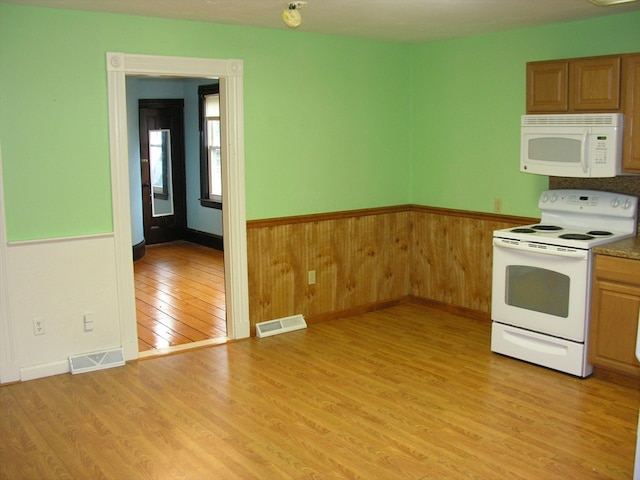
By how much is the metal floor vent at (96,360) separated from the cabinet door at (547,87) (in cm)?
334

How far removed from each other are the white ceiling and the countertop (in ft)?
4.87

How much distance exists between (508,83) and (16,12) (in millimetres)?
3540

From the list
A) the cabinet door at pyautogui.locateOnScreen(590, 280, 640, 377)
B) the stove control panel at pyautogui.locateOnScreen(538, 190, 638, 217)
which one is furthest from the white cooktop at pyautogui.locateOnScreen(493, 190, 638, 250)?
the cabinet door at pyautogui.locateOnScreen(590, 280, 640, 377)

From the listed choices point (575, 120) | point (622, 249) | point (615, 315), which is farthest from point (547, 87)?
point (615, 315)

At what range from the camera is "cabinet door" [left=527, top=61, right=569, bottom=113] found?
4504mm

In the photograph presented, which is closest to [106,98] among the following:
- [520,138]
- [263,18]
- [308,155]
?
[263,18]

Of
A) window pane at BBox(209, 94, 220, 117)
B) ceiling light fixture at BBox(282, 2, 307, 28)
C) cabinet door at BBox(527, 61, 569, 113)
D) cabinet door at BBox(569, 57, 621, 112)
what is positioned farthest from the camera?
window pane at BBox(209, 94, 220, 117)

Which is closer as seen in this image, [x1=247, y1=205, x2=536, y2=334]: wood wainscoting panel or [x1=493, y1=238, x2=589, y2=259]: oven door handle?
[x1=493, y1=238, x2=589, y2=259]: oven door handle

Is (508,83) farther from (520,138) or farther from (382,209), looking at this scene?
(382,209)

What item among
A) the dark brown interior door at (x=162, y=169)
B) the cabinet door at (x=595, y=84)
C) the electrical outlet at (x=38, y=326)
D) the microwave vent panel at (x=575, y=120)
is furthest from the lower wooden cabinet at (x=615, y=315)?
the dark brown interior door at (x=162, y=169)

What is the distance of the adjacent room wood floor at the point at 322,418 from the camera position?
126 inches

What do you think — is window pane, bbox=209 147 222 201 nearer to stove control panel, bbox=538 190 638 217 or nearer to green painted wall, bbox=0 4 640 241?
green painted wall, bbox=0 4 640 241

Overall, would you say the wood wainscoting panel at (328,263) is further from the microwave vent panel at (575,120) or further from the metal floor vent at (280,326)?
the microwave vent panel at (575,120)

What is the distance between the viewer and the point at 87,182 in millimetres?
4363
